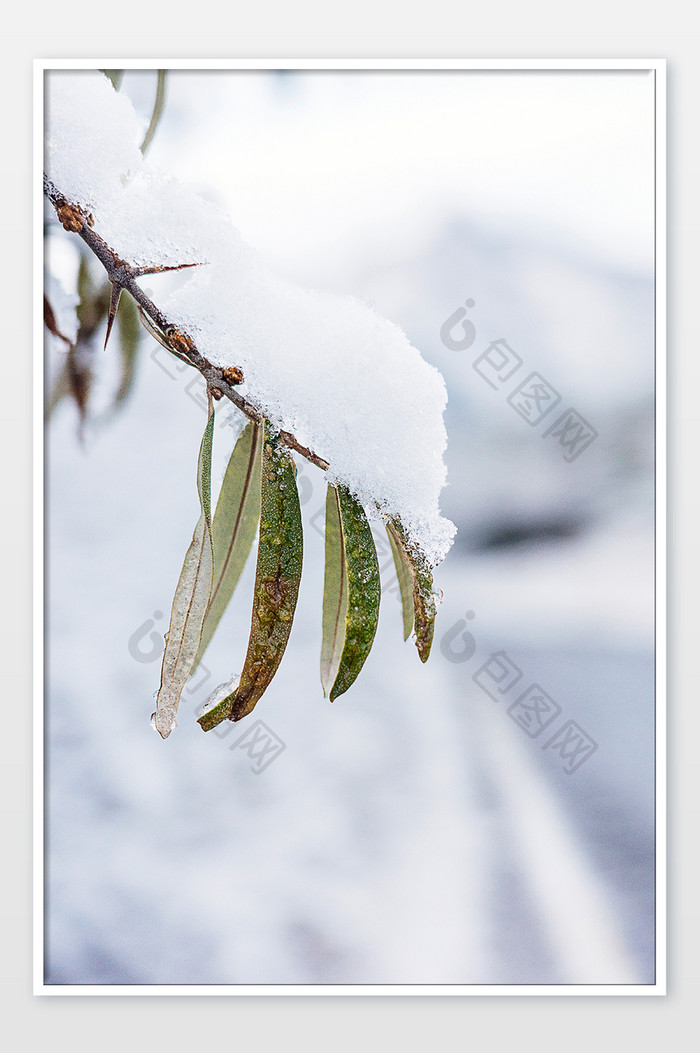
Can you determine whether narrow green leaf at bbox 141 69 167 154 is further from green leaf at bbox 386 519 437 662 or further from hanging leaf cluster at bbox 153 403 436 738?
green leaf at bbox 386 519 437 662

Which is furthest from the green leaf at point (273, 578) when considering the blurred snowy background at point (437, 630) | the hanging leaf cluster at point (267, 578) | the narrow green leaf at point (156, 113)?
the narrow green leaf at point (156, 113)

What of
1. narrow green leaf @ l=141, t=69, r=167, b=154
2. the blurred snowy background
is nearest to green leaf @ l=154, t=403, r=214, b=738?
the blurred snowy background

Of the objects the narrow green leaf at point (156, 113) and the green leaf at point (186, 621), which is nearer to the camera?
the green leaf at point (186, 621)

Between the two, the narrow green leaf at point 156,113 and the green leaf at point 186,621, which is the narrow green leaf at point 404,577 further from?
the narrow green leaf at point 156,113

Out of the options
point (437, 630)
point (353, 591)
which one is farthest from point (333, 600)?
point (437, 630)

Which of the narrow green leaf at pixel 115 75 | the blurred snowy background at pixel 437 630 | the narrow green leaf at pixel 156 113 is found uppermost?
the narrow green leaf at pixel 115 75

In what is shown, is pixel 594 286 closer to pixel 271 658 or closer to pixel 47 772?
pixel 271 658
